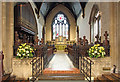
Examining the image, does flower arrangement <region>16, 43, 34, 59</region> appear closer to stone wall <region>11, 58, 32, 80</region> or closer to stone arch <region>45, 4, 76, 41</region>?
stone wall <region>11, 58, 32, 80</region>

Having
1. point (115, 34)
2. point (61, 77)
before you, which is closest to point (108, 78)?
point (61, 77)

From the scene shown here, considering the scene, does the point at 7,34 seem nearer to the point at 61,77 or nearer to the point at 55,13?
the point at 61,77

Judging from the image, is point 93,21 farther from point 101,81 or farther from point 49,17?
point 49,17

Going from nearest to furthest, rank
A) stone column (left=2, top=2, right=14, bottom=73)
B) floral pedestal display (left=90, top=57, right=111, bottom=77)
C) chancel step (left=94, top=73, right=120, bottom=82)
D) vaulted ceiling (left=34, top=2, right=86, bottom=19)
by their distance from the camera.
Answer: chancel step (left=94, top=73, right=120, bottom=82) < floral pedestal display (left=90, top=57, right=111, bottom=77) < stone column (left=2, top=2, right=14, bottom=73) < vaulted ceiling (left=34, top=2, right=86, bottom=19)

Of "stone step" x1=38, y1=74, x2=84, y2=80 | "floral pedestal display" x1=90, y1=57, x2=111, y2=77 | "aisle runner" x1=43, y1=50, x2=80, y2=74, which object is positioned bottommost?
"stone step" x1=38, y1=74, x2=84, y2=80

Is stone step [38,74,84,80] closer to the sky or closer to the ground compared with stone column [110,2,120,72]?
closer to the ground

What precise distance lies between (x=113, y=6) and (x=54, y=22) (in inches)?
550

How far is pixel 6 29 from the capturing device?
13.4ft

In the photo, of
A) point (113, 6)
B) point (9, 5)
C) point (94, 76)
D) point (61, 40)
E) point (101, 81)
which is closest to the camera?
point (101, 81)

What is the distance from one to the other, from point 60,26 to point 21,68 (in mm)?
14644

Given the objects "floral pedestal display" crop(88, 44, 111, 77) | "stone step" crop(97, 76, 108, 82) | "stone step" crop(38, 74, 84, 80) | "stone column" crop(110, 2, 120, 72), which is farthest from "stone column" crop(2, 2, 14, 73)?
"stone column" crop(110, 2, 120, 72)

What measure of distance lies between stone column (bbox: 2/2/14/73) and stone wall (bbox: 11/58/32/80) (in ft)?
0.72

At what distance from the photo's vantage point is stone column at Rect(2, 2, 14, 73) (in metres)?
3.98

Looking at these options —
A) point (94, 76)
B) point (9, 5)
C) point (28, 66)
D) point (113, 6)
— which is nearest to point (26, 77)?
point (28, 66)
